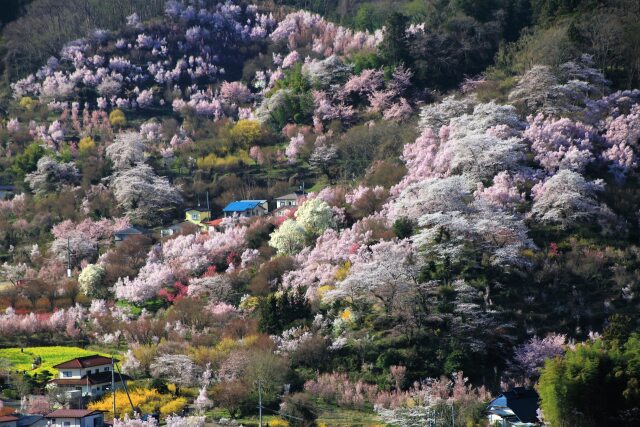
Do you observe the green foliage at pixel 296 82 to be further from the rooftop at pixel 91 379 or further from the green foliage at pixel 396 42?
the rooftop at pixel 91 379

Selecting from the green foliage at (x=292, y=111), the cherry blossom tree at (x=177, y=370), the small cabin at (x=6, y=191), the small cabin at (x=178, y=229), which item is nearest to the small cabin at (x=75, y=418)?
the cherry blossom tree at (x=177, y=370)

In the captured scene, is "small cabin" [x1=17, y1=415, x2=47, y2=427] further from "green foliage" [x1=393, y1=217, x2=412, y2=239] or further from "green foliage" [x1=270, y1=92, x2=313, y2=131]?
"green foliage" [x1=270, y1=92, x2=313, y2=131]

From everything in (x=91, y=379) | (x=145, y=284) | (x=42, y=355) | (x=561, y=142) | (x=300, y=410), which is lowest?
(x=300, y=410)

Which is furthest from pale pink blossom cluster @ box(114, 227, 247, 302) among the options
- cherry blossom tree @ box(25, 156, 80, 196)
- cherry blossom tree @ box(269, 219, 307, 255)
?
cherry blossom tree @ box(25, 156, 80, 196)

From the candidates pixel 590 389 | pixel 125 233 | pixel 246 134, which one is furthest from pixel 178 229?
pixel 590 389

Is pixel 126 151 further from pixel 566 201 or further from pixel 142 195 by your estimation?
pixel 566 201

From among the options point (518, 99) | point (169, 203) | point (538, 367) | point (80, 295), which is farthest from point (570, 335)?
point (169, 203)
